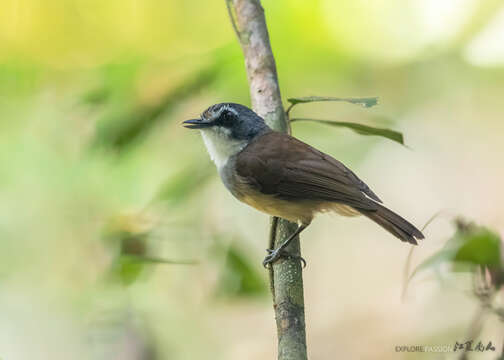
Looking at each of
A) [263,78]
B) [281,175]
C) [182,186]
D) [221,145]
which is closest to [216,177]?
[221,145]

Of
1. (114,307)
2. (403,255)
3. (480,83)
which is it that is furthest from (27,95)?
(480,83)

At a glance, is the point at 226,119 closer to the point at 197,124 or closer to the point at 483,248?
the point at 197,124

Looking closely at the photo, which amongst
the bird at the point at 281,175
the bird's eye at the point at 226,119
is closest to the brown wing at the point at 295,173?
the bird at the point at 281,175

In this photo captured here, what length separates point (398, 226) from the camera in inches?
127

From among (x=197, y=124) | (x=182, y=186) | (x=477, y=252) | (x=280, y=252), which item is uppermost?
(x=197, y=124)

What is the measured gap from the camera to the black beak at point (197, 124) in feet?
11.8

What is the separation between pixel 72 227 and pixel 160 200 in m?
2.77

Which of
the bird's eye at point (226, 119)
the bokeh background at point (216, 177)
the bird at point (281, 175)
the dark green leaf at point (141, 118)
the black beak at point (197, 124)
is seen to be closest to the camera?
the dark green leaf at point (141, 118)

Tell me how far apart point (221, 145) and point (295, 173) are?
538mm

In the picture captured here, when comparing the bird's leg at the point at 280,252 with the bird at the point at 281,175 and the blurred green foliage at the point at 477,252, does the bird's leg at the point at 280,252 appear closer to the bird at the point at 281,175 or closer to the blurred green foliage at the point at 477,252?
the bird at the point at 281,175

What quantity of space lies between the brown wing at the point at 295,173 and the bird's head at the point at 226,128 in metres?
0.10

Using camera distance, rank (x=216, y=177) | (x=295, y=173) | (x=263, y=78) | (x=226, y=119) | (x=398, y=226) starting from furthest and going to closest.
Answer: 1. (x=216, y=177)
2. (x=226, y=119)
3. (x=295, y=173)
4. (x=263, y=78)
5. (x=398, y=226)

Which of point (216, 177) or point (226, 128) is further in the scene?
point (216, 177)

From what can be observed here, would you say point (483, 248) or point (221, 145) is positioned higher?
point (221, 145)
